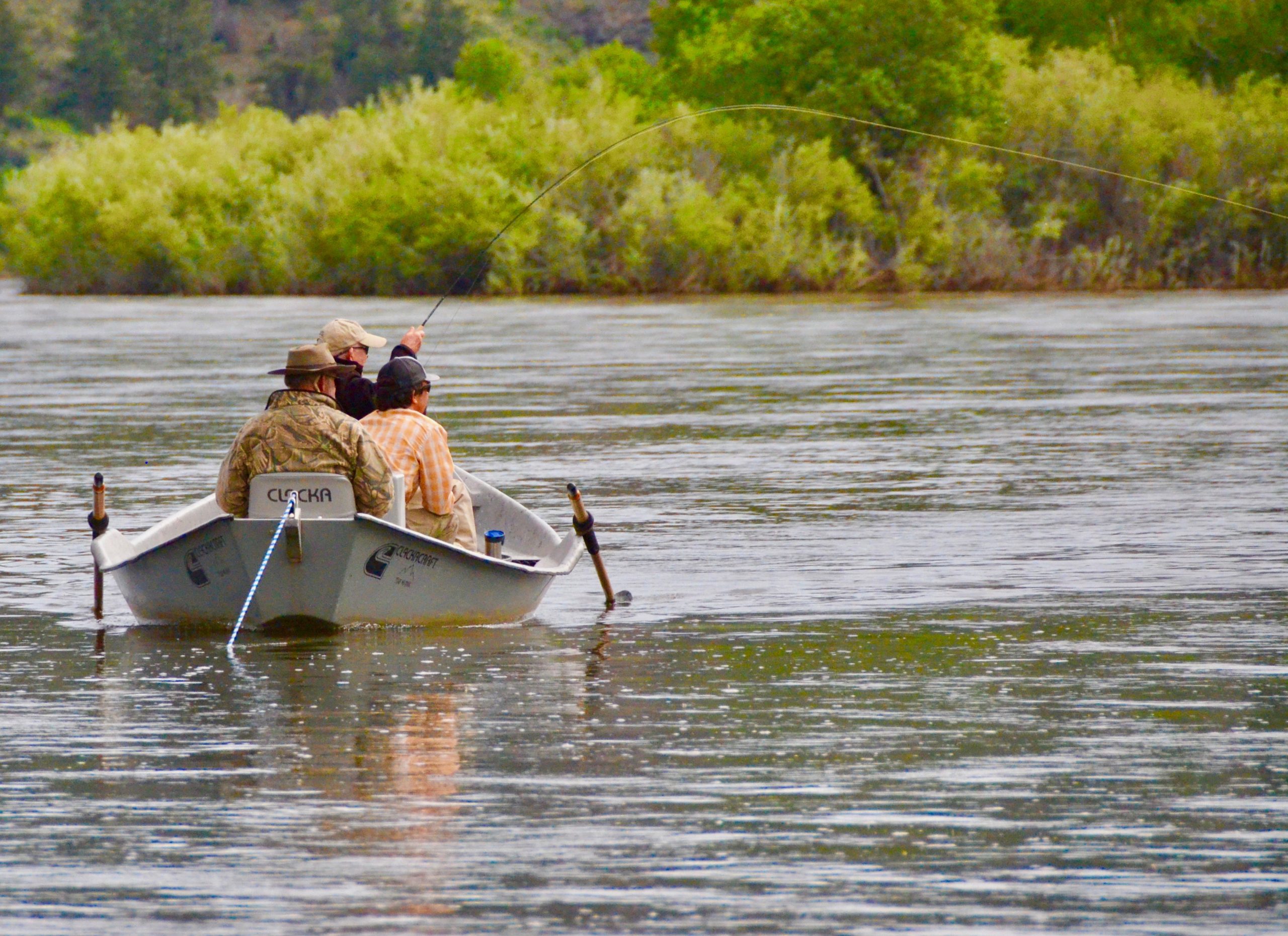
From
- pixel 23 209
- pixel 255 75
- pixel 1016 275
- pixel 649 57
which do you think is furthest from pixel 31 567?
pixel 649 57

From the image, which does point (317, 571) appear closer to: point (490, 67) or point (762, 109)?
point (762, 109)

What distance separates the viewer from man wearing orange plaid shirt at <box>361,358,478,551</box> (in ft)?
36.3

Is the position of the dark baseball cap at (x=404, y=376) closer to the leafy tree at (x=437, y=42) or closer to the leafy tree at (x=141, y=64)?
the leafy tree at (x=141, y=64)

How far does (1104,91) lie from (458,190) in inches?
551

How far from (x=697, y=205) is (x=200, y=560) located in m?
46.0

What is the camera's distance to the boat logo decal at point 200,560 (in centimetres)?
1052

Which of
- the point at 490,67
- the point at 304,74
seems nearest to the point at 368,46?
the point at 304,74

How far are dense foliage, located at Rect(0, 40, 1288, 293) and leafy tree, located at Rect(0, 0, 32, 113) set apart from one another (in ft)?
162

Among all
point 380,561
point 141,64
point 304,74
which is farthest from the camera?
point 304,74

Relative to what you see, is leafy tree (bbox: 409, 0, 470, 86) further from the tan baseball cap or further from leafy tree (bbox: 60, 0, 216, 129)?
the tan baseball cap

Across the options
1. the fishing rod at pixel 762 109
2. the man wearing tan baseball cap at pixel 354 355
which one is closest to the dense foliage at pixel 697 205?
the fishing rod at pixel 762 109

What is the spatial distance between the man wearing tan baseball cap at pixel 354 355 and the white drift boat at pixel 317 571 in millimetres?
1088

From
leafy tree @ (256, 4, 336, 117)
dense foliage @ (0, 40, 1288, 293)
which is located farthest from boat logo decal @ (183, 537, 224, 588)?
leafy tree @ (256, 4, 336, 117)

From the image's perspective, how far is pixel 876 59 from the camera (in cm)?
5888
